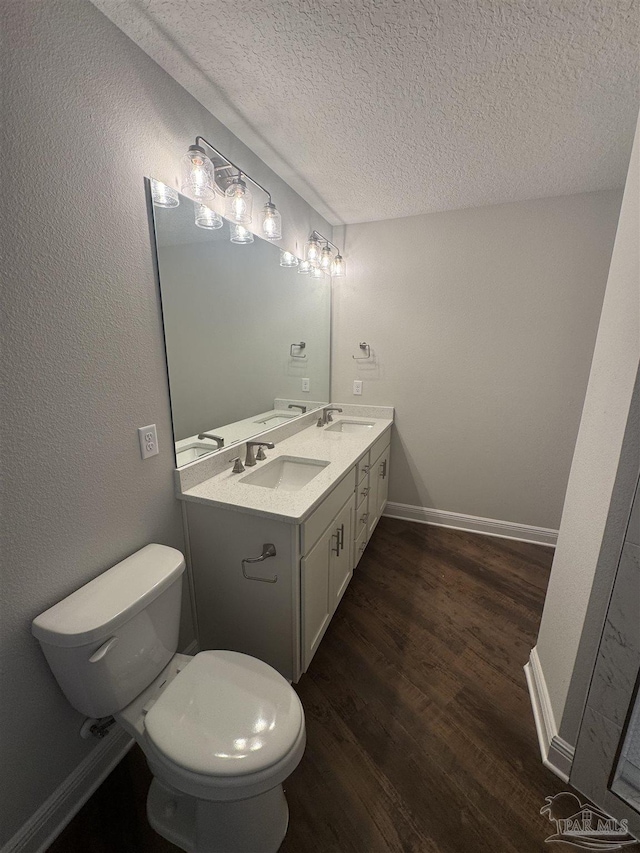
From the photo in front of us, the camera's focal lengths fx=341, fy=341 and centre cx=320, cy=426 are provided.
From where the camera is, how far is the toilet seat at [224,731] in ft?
2.72

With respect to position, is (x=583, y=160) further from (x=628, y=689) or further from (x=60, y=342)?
(x=60, y=342)

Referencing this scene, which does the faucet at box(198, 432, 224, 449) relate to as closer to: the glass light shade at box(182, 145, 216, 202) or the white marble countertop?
the white marble countertop

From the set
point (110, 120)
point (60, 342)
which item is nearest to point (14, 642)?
point (60, 342)

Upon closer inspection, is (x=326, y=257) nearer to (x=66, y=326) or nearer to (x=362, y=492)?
(x=362, y=492)

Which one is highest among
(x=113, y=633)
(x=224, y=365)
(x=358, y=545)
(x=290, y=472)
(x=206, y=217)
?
(x=206, y=217)

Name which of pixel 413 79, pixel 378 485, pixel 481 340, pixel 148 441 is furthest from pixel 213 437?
pixel 481 340

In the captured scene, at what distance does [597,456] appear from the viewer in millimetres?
1111

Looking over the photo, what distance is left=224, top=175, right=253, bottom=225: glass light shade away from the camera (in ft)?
4.62

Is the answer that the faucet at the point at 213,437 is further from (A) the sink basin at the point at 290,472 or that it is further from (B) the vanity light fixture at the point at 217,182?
(B) the vanity light fixture at the point at 217,182

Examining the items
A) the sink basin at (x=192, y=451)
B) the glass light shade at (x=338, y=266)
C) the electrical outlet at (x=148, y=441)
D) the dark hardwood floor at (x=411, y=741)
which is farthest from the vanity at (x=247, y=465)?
the glass light shade at (x=338, y=266)

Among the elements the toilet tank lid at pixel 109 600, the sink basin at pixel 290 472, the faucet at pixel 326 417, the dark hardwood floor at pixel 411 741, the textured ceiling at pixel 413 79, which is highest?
the textured ceiling at pixel 413 79

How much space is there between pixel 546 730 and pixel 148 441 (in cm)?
181

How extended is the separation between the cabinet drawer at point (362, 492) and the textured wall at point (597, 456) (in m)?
0.96

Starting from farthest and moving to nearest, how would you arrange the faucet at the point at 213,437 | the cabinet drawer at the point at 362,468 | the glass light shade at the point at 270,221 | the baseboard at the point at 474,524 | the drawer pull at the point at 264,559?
1. the baseboard at the point at 474,524
2. the cabinet drawer at the point at 362,468
3. the glass light shade at the point at 270,221
4. the faucet at the point at 213,437
5. the drawer pull at the point at 264,559
